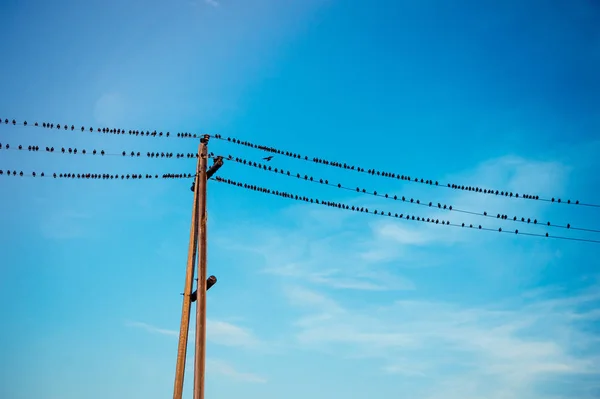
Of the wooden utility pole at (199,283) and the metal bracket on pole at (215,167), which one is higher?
the metal bracket on pole at (215,167)

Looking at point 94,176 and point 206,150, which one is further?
point 94,176

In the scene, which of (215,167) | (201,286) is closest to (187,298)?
(201,286)

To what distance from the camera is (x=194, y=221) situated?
17188mm

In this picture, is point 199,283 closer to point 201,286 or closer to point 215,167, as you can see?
point 201,286

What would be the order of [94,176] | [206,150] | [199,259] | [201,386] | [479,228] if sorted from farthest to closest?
[479,228], [94,176], [206,150], [199,259], [201,386]

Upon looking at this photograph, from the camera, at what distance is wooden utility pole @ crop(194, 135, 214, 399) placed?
51.3 feet

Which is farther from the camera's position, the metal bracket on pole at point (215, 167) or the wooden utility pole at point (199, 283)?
the metal bracket on pole at point (215, 167)

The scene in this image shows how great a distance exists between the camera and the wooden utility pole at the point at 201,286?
15633mm

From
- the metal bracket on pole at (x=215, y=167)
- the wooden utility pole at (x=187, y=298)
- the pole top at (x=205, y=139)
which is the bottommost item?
the wooden utility pole at (x=187, y=298)

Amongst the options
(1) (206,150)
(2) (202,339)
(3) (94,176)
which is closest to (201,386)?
(2) (202,339)

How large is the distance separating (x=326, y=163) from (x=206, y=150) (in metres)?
6.64

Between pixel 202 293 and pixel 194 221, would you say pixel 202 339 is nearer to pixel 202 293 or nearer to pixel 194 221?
pixel 202 293

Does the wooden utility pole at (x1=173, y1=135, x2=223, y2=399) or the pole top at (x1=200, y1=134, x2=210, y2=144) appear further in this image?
the pole top at (x1=200, y1=134, x2=210, y2=144)

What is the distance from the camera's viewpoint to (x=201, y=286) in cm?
1630
